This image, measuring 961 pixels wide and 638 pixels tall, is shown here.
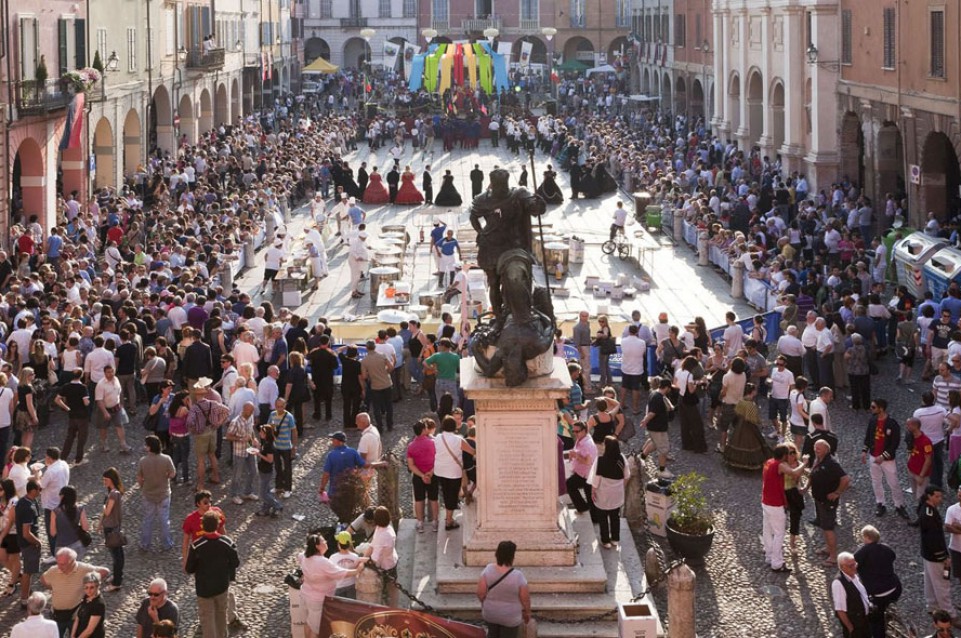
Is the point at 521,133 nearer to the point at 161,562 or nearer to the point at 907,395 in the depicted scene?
the point at 907,395

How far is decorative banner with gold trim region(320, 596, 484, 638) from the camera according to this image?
1018 cm

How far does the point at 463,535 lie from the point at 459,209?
87.0ft

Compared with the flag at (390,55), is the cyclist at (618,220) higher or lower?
lower

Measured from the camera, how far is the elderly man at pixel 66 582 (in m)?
10.8

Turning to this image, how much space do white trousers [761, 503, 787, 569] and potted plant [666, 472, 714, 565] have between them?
0.51 m

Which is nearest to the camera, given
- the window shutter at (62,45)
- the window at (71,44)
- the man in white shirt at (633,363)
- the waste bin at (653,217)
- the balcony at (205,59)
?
the man in white shirt at (633,363)

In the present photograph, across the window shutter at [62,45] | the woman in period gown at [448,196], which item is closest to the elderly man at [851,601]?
the window shutter at [62,45]

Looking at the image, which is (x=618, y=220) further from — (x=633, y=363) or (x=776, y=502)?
(x=776, y=502)

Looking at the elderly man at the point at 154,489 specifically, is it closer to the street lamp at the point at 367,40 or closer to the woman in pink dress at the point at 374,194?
the woman in pink dress at the point at 374,194

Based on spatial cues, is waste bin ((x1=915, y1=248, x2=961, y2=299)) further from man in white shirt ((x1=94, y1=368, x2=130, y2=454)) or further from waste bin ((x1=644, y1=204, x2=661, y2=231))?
man in white shirt ((x1=94, y1=368, x2=130, y2=454))

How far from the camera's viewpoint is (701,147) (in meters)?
44.9

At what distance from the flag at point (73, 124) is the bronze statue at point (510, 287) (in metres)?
21.5

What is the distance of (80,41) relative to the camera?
3334cm

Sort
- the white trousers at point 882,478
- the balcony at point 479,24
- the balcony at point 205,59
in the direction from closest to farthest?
the white trousers at point 882,478 → the balcony at point 205,59 → the balcony at point 479,24
